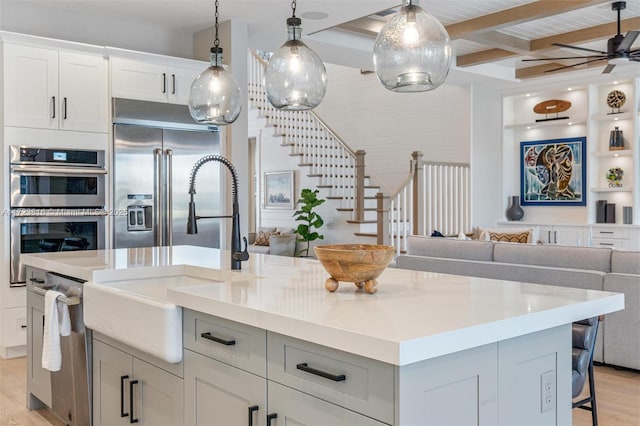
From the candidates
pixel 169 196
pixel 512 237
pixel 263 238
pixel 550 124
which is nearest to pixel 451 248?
pixel 512 237

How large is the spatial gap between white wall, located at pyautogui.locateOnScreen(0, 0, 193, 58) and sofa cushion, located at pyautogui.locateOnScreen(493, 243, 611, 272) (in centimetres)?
369

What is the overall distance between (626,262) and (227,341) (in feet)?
10.3

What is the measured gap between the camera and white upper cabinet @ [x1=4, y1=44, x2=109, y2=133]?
461 centimetres

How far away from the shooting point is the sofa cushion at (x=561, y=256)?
4102 mm

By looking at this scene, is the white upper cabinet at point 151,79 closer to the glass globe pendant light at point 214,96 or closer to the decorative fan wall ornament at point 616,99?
the glass globe pendant light at point 214,96

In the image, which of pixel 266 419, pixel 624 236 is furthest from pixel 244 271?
pixel 624 236

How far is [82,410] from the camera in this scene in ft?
9.61

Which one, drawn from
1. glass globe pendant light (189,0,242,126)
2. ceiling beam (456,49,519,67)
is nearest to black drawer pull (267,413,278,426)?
glass globe pendant light (189,0,242,126)

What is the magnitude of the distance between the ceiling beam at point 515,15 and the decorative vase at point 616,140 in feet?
9.46

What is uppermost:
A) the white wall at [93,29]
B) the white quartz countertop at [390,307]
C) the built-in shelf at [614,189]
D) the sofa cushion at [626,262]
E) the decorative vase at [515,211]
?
the white wall at [93,29]

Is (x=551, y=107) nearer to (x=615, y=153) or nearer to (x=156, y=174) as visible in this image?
(x=615, y=153)

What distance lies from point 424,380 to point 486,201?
25.2ft

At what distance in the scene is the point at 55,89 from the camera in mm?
4816

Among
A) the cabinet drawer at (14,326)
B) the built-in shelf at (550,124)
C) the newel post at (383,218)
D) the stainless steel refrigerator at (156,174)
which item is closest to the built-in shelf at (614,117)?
the built-in shelf at (550,124)
